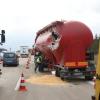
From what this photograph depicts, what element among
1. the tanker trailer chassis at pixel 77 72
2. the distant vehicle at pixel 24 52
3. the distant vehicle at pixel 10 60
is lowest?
the tanker trailer chassis at pixel 77 72

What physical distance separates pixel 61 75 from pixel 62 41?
2096mm

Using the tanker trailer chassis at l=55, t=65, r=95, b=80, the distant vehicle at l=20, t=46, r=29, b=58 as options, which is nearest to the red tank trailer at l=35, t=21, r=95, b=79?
the tanker trailer chassis at l=55, t=65, r=95, b=80

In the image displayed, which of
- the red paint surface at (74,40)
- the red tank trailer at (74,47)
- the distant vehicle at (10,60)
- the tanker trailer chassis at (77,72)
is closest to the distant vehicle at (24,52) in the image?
the distant vehicle at (10,60)

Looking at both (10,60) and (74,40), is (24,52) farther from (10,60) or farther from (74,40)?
(74,40)

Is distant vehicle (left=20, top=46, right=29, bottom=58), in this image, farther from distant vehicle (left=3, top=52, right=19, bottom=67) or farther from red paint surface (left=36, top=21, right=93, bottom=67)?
red paint surface (left=36, top=21, right=93, bottom=67)

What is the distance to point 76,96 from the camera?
59.5 ft

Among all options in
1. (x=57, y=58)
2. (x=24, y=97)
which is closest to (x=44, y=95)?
(x=24, y=97)

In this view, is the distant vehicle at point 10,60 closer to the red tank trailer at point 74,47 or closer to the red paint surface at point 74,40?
the red tank trailer at point 74,47

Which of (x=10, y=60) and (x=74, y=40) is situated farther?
(x=10, y=60)

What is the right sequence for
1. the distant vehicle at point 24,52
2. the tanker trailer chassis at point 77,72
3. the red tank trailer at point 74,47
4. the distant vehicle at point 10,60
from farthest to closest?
the distant vehicle at point 24,52
the distant vehicle at point 10,60
the red tank trailer at point 74,47
the tanker trailer chassis at point 77,72

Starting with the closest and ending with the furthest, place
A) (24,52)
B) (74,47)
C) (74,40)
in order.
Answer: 1. (74,40)
2. (74,47)
3. (24,52)

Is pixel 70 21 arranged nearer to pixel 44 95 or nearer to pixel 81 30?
pixel 81 30

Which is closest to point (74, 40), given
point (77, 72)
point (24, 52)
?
point (77, 72)

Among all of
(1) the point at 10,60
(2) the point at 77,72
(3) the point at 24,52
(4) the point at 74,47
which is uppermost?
(3) the point at 24,52
